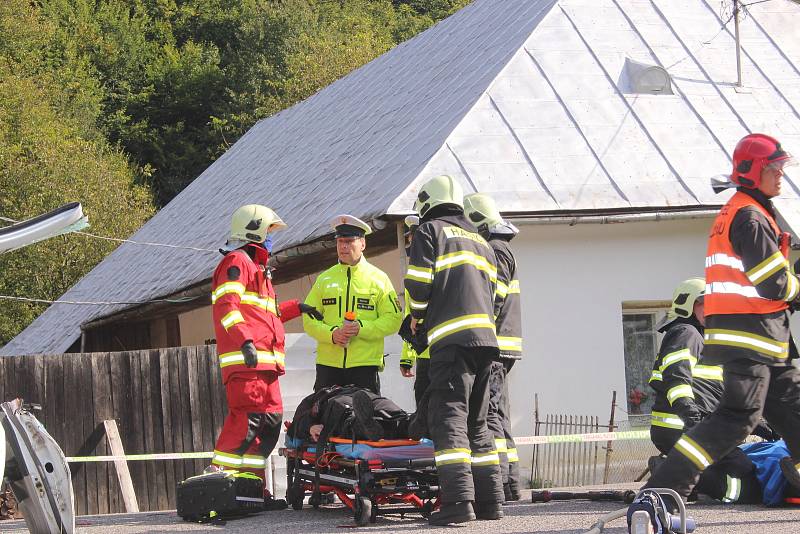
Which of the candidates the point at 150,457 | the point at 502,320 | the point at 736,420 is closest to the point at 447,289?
the point at 502,320

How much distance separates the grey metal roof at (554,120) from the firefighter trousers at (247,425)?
12.9 feet

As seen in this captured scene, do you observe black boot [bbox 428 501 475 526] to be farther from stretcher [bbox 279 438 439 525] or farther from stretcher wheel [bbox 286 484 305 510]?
stretcher wheel [bbox 286 484 305 510]

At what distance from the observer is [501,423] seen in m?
8.25

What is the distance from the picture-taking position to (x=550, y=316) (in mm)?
12586

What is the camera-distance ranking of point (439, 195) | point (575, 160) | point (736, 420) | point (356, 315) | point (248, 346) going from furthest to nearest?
point (575, 160) < point (356, 315) < point (248, 346) < point (439, 195) < point (736, 420)

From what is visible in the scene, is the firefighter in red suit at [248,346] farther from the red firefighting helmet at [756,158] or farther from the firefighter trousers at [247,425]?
the red firefighting helmet at [756,158]

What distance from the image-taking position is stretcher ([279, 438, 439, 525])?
7.32 m

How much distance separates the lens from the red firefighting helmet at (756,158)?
21.7 feet

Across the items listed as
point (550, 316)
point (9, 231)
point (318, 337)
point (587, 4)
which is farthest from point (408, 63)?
point (9, 231)

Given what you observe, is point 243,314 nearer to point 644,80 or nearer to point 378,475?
point 378,475

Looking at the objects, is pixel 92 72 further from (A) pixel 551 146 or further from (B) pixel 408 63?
(A) pixel 551 146

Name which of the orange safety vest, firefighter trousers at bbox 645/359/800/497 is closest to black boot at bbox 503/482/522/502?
firefighter trousers at bbox 645/359/800/497

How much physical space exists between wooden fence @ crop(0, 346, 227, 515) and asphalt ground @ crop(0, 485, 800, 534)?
2797 millimetres

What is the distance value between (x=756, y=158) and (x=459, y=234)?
179 centimetres
